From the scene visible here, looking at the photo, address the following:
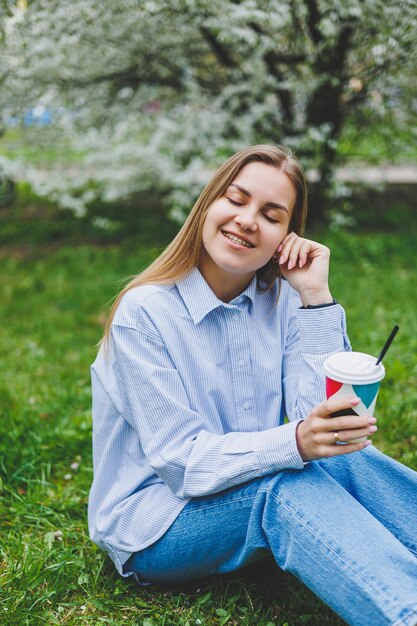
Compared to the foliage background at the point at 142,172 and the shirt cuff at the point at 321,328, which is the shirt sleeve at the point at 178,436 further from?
the foliage background at the point at 142,172

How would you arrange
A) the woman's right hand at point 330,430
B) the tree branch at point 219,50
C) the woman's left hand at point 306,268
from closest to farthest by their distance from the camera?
the woman's right hand at point 330,430 → the woman's left hand at point 306,268 → the tree branch at point 219,50

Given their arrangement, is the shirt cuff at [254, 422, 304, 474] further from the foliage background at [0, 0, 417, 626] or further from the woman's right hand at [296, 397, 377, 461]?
the foliage background at [0, 0, 417, 626]

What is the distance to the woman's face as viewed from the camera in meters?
2.04

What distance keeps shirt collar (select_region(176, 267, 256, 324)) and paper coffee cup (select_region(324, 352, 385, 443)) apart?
1.55 feet

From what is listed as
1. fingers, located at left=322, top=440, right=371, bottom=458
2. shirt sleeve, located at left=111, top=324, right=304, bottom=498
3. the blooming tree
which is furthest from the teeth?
the blooming tree

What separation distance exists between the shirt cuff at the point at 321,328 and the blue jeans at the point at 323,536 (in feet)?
1.10

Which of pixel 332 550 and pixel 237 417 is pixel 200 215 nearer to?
pixel 237 417

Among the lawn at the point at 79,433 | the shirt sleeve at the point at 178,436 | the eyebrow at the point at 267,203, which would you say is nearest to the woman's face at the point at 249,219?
the eyebrow at the point at 267,203

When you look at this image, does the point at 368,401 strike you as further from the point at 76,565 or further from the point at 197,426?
the point at 76,565

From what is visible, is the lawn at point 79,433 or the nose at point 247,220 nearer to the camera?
the nose at point 247,220

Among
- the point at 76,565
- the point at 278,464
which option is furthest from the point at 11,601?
the point at 278,464

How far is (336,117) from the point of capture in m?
6.04

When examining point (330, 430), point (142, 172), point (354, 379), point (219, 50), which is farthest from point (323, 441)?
point (142, 172)

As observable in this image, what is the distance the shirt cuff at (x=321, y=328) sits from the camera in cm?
210
